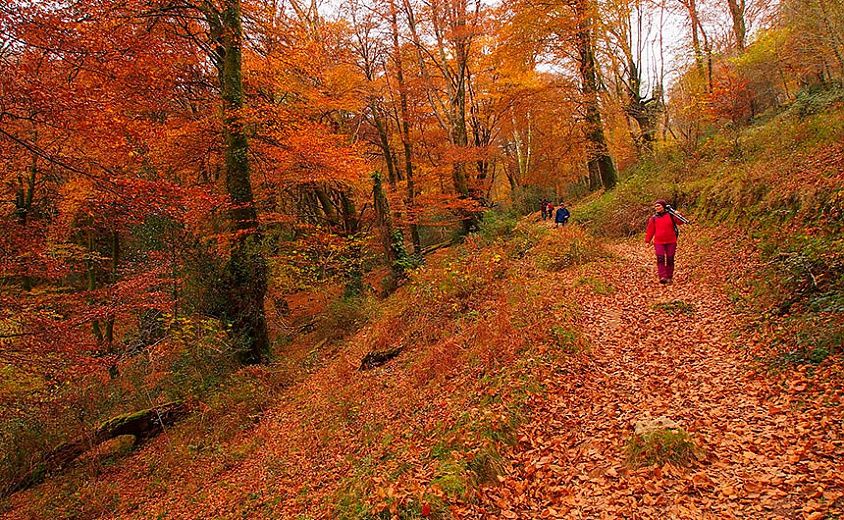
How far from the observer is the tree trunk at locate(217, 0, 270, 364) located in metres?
10.8

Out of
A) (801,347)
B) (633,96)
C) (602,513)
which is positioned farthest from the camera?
(633,96)

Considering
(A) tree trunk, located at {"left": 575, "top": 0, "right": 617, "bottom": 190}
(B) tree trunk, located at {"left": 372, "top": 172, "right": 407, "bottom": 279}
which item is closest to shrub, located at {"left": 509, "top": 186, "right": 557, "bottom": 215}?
(A) tree trunk, located at {"left": 575, "top": 0, "right": 617, "bottom": 190}

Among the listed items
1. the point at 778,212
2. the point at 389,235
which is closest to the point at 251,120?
the point at 389,235

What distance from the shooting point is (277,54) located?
41.8 feet

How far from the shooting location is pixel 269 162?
12.9 meters

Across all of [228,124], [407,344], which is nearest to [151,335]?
[228,124]

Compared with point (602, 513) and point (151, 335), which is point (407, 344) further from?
point (151, 335)

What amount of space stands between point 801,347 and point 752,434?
1.58 m

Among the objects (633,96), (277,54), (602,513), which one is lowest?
(602,513)

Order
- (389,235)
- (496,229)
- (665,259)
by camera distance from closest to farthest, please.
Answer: (665,259)
(496,229)
(389,235)

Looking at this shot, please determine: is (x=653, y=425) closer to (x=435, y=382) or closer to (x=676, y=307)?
(x=435, y=382)

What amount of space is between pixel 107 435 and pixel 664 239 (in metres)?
12.6

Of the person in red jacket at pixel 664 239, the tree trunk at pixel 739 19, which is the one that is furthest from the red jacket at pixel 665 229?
the tree trunk at pixel 739 19

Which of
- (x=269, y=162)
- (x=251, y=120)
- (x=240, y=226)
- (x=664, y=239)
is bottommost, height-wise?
(x=664, y=239)
